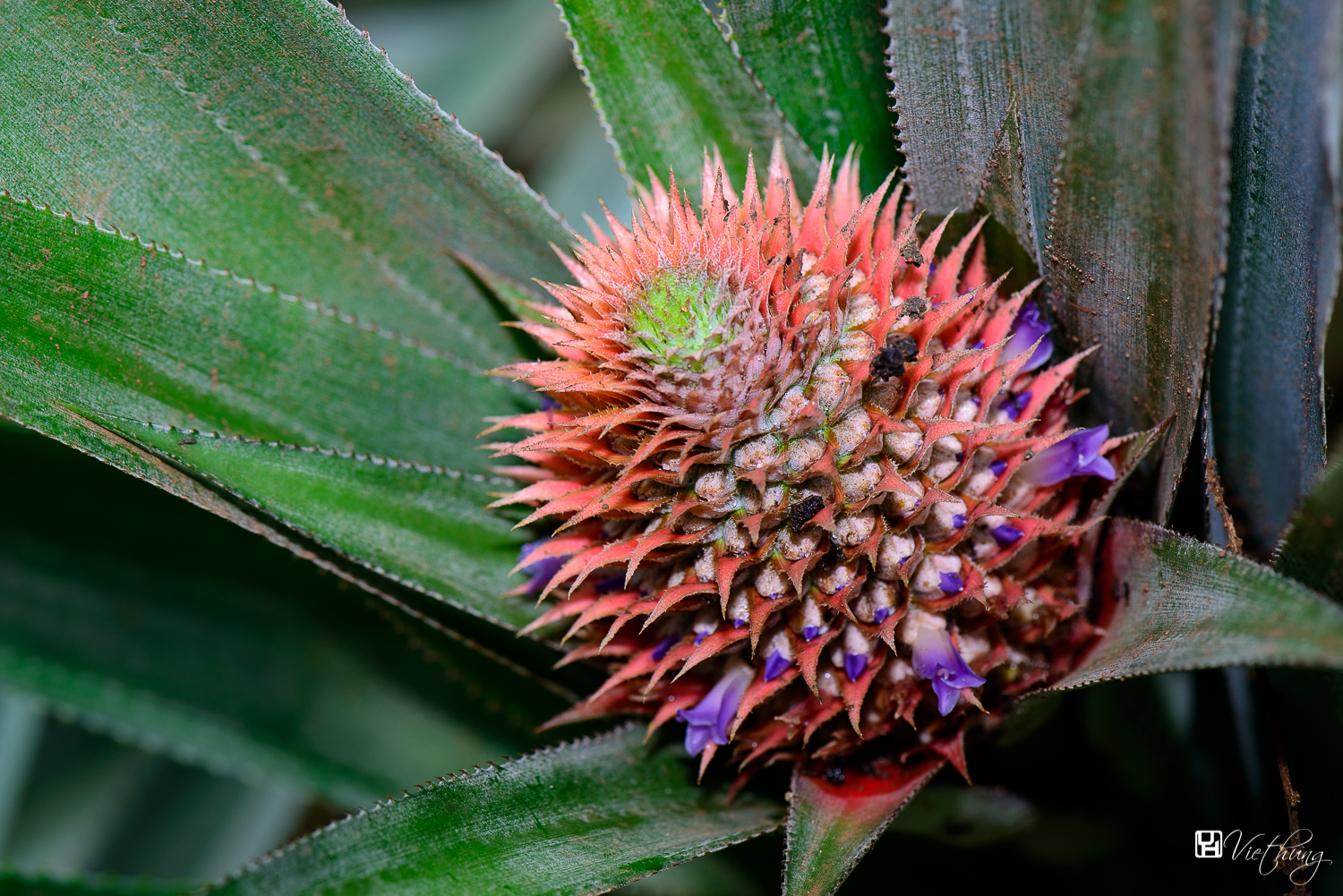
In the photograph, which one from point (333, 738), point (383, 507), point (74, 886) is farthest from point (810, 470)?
point (74, 886)

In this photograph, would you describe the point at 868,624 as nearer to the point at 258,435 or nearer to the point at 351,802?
the point at 258,435

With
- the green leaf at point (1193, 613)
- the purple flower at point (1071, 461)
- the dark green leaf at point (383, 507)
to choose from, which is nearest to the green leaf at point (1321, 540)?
the green leaf at point (1193, 613)

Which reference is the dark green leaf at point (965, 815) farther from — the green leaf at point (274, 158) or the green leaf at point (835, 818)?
the green leaf at point (274, 158)

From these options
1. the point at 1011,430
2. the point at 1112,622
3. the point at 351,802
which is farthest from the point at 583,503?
the point at 351,802

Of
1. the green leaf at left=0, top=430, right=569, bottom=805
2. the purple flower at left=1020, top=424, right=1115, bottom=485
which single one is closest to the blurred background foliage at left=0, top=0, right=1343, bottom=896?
the green leaf at left=0, top=430, right=569, bottom=805

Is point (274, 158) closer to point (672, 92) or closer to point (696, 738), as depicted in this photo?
point (672, 92)
